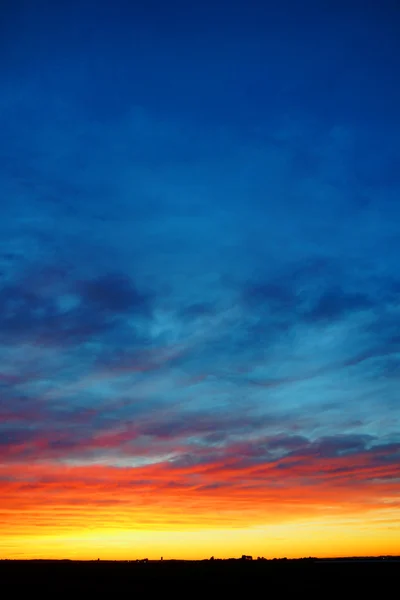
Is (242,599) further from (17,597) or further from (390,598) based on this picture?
(17,597)

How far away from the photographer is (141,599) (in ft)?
209

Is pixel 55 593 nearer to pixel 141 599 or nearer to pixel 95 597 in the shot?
pixel 95 597

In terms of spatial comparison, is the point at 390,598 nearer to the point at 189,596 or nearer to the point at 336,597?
the point at 336,597

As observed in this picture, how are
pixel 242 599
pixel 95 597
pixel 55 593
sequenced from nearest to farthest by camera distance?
pixel 242 599, pixel 95 597, pixel 55 593

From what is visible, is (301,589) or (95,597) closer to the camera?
(95,597)

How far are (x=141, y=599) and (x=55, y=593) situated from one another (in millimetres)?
14965

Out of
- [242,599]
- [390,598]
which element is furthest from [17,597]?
[390,598]

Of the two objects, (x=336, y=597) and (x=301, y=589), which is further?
(x=301, y=589)

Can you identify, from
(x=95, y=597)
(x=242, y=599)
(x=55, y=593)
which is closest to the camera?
(x=242, y=599)

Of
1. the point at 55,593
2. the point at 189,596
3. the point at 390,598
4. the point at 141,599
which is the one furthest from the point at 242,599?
the point at 55,593

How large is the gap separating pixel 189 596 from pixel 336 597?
53.5 ft

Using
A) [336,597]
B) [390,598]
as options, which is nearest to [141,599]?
[336,597]

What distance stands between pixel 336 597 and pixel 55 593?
33945 millimetres

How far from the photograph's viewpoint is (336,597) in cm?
6494
